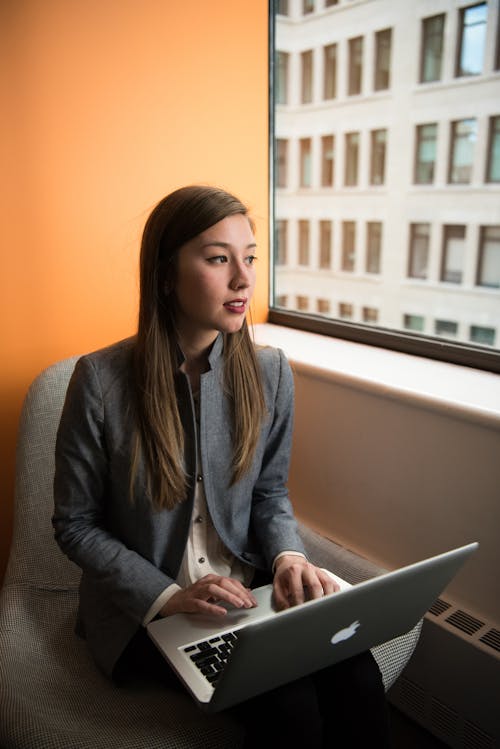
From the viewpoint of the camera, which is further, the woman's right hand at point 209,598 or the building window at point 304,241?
the building window at point 304,241

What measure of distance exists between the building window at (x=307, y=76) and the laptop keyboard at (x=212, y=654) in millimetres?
2027

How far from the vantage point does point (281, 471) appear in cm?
131

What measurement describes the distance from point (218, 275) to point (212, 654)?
0.61m

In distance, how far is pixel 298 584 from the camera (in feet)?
3.54

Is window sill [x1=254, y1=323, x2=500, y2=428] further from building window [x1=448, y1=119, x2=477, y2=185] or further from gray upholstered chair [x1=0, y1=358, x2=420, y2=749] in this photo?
building window [x1=448, y1=119, x2=477, y2=185]

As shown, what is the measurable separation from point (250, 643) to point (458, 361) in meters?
1.13

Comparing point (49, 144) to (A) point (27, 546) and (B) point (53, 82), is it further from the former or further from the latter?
(A) point (27, 546)

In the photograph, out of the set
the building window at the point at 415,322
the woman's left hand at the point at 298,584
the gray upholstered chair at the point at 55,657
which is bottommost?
the gray upholstered chair at the point at 55,657

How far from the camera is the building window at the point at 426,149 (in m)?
2.63

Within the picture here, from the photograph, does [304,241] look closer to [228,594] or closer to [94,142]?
[94,142]

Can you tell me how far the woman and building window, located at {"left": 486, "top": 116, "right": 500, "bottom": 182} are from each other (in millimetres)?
1263

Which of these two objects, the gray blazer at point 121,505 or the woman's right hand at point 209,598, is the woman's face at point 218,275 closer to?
the gray blazer at point 121,505

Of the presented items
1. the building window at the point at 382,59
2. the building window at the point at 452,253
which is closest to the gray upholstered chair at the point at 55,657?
the building window at the point at 382,59

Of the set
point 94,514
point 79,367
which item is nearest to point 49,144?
point 79,367
